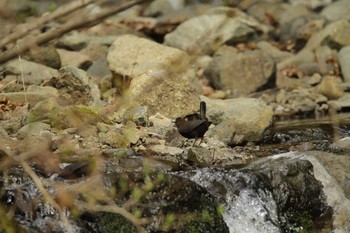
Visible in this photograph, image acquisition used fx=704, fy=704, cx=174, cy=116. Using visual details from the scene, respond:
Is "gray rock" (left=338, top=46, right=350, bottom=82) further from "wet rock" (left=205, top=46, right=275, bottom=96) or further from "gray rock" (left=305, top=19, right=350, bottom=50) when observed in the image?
"wet rock" (left=205, top=46, right=275, bottom=96)

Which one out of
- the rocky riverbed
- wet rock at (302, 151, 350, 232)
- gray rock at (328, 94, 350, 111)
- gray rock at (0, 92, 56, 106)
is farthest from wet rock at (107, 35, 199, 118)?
gray rock at (328, 94, 350, 111)

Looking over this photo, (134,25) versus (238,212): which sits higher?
(238,212)

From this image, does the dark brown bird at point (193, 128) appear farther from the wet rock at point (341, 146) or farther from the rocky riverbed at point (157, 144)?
the wet rock at point (341, 146)

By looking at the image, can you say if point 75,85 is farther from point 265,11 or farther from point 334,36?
point 265,11

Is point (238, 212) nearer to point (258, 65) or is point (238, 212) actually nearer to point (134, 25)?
point (258, 65)

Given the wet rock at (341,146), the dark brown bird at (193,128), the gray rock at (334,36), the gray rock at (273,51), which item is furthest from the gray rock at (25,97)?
the gray rock at (334,36)

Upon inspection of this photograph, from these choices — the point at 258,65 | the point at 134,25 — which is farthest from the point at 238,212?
the point at 134,25
